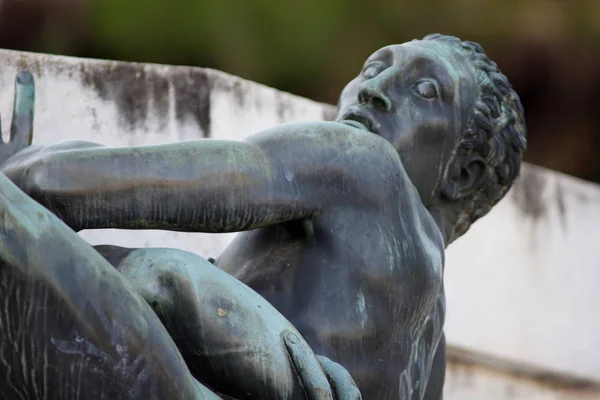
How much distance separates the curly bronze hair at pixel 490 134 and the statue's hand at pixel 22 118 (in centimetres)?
80

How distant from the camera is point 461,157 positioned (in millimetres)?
3732

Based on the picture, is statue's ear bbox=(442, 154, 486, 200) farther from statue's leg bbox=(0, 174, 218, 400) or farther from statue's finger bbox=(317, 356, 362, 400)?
statue's leg bbox=(0, 174, 218, 400)

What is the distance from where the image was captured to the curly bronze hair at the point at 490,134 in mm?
3723

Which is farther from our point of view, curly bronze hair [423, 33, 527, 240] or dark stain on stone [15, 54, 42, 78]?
dark stain on stone [15, 54, 42, 78]

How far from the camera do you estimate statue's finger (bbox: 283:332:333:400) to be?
3188 millimetres

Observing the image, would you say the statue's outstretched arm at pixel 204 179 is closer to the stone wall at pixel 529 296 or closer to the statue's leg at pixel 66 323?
the statue's leg at pixel 66 323

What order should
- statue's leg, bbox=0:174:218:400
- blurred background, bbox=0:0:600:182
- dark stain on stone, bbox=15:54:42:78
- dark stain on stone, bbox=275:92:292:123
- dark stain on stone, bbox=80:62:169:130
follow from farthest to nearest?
1. blurred background, bbox=0:0:600:182
2. dark stain on stone, bbox=275:92:292:123
3. dark stain on stone, bbox=80:62:169:130
4. dark stain on stone, bbox=15:54:42:78
5. statue's leg, bbox=0:174:218:400

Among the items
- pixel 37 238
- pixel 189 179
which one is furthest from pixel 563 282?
pixel 37 238

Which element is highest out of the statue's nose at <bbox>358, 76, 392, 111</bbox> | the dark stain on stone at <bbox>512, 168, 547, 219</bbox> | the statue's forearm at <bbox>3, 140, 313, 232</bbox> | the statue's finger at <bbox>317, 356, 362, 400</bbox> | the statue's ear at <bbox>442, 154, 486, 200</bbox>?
the statue's nose at <bbox>358, 76, 392, 111</bbox>

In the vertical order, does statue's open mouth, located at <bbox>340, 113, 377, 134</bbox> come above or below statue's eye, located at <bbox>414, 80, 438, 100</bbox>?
below

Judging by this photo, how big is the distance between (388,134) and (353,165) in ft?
0.66

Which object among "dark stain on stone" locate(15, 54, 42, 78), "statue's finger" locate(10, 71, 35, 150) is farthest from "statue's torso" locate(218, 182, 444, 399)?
"dark stain on stone" locate(15, 54, 42, 78)

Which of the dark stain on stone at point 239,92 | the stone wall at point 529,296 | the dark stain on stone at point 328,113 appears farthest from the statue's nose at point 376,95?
the stone wall at point 529,296

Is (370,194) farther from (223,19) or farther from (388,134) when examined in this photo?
(223,19)
